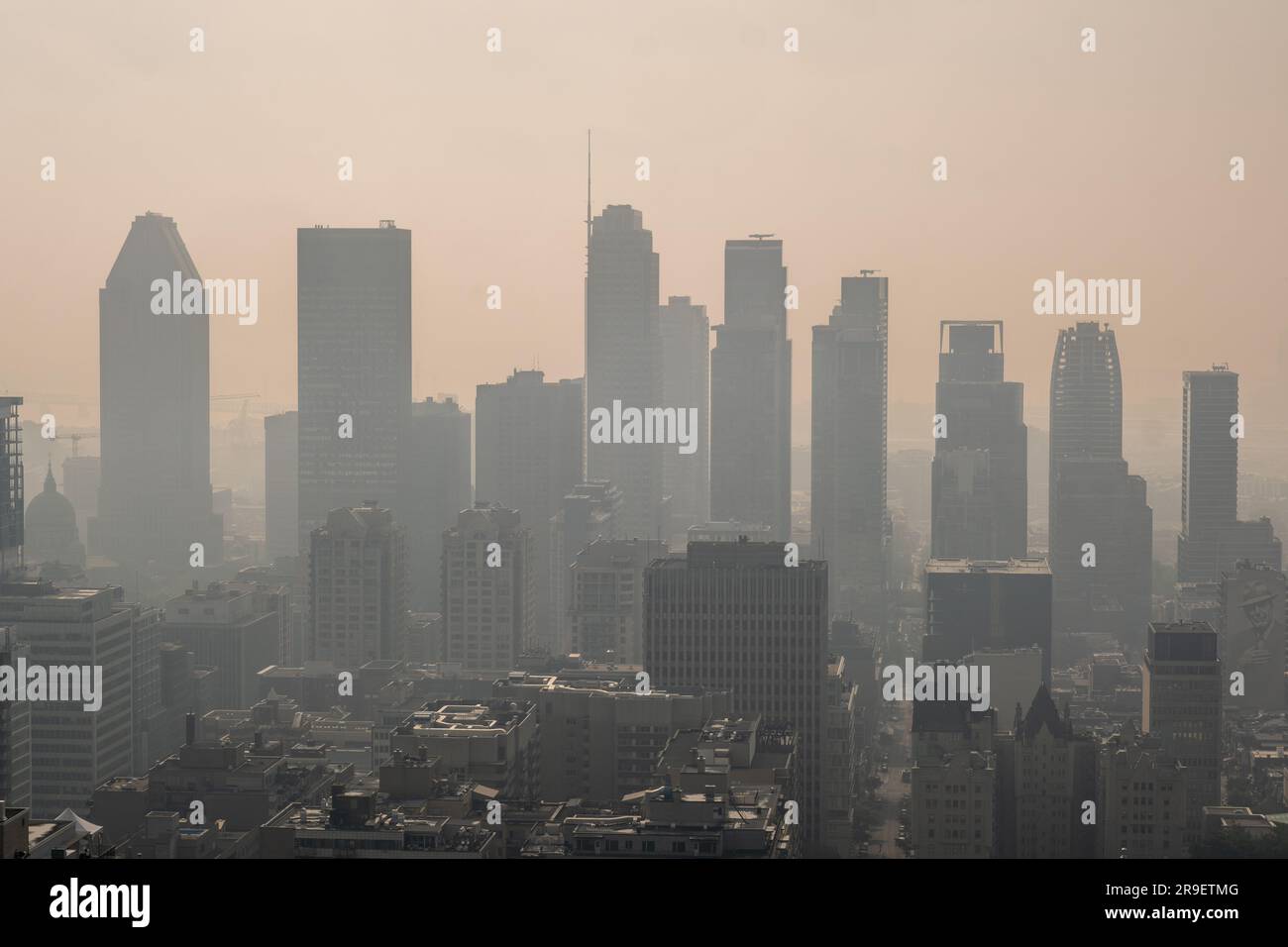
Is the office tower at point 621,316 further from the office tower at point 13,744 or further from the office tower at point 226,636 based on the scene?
the office tower at point 13,744

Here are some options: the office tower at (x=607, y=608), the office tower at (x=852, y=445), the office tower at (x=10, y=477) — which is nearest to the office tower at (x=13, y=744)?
the office tower at (x=10, y=477)

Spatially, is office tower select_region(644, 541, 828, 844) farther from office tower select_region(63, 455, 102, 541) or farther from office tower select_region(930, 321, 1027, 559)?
office tower select_region(63, 455, 102, 541)

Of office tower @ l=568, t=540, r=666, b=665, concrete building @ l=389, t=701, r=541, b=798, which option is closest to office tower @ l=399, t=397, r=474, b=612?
office tower @ l=568, t=540, r=666, b=665

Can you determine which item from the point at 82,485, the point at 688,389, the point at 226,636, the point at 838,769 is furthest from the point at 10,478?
the point at 688,389

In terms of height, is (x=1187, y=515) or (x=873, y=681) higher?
(x=1187, y=515)

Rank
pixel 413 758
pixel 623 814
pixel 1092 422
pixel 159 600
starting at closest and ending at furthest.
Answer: pixel 623 814 < pixel 413 758 < pixel 159 600 < pixel 1092 422
